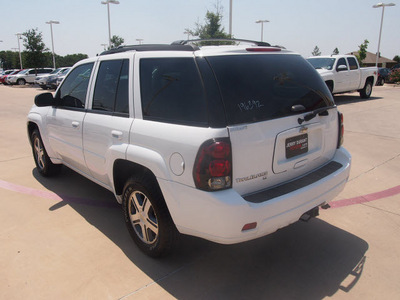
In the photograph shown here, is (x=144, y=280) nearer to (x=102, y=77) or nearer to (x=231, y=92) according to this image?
(x=231, y=92)

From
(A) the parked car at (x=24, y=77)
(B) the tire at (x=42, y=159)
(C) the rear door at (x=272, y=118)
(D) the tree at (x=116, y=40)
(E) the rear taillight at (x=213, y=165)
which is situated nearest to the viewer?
(E) the rear taillight at (x=213, y=165)

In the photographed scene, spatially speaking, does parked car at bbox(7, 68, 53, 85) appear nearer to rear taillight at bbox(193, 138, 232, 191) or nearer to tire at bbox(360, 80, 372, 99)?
tire at bbox(360, 80, 372, 99)

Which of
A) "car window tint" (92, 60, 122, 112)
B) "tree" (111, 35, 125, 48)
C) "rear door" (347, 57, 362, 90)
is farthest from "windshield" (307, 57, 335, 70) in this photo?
"tree" (111, 35, 125, 48)

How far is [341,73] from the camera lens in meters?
13.3

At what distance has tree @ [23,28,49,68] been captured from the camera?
112 ft

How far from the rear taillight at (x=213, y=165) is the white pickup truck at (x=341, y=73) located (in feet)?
37.5

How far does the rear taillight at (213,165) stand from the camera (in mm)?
2344

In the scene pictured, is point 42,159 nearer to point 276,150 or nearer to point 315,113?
point 276,150

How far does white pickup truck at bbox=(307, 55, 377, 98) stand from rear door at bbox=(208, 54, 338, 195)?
34.1 ft

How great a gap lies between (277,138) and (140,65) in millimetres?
1433

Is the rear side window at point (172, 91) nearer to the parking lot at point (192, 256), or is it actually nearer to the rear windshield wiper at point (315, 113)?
the rear windshield wiper at point (315, 113)

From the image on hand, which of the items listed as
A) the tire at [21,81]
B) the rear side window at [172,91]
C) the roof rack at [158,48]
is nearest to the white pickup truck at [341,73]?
the roof rack at [158,48]

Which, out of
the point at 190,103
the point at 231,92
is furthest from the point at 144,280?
the point at 231,92

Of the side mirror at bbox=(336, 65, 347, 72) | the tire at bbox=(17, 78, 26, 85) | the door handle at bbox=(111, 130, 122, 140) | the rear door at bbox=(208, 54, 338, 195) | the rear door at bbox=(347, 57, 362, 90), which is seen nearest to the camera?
the rear door at bbox=(208, 54, 338, 195)
